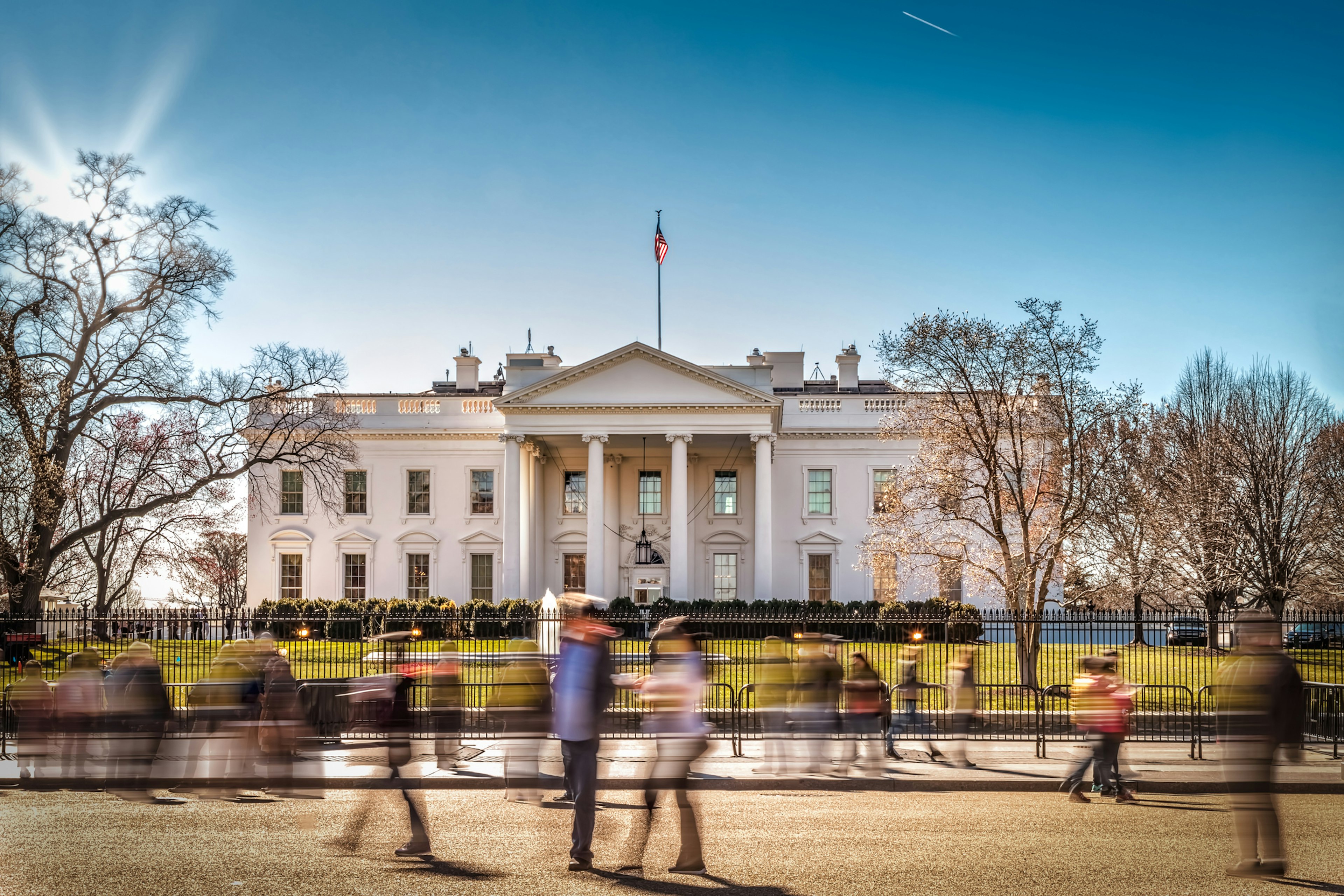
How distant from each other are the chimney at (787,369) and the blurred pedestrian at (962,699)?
38871mm

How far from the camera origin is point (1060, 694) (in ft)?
57.9

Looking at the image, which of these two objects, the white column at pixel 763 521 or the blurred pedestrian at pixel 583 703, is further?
the white column at pixel 763 521

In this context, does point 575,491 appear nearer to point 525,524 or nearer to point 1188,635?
point 525,524

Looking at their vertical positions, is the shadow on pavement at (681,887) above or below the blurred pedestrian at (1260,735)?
below

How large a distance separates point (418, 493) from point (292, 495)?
6.07 m

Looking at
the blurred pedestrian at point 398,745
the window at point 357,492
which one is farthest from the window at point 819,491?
the blurred pedestrian at point 398,745

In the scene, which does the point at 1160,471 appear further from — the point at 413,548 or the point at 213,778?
the point at 213,778

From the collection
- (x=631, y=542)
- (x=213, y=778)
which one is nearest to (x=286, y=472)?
(x=631, y=542)

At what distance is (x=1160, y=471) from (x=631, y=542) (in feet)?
75.6

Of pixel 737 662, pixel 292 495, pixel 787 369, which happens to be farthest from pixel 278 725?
pixel 787 369

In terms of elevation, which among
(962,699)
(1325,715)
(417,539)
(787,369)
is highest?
(787,369)

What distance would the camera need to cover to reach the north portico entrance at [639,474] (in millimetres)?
42312

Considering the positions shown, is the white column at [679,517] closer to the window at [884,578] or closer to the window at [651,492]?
the window at [651,492]

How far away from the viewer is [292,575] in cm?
4762
